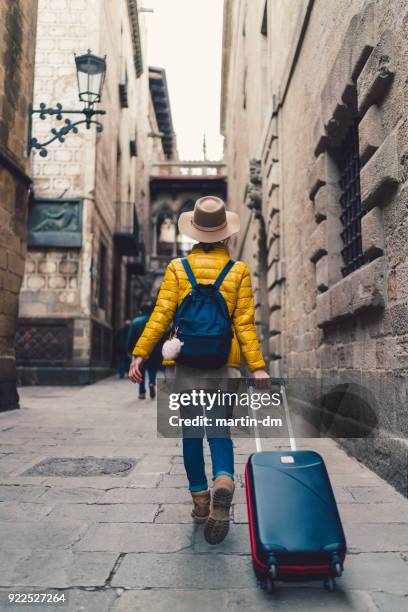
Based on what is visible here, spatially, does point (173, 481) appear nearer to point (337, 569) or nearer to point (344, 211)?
point (337, 569)

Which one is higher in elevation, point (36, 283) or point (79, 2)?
point (79, 2)

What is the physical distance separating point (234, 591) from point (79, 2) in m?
16.3

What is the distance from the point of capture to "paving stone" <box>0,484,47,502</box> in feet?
11.8

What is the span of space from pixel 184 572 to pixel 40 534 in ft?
2.88

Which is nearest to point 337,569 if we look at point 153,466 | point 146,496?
point 146,496

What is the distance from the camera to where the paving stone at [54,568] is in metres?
2.32

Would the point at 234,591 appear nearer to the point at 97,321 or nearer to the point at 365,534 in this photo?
the point at 365,534

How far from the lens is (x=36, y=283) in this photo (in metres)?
14.5

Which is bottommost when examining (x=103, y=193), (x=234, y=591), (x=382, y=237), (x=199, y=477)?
(x=234, y=591)

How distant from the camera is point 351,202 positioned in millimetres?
5367

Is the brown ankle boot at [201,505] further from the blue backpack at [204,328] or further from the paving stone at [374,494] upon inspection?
the paving stone at [374,494]

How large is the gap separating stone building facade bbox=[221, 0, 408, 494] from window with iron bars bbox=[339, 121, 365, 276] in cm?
2

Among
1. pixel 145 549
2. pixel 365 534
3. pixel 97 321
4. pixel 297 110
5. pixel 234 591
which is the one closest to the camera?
pixel 234 591

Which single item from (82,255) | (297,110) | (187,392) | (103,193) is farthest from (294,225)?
(103,193)
